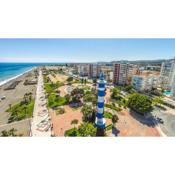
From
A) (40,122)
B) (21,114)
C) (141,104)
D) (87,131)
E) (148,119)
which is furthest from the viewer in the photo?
(21,114)

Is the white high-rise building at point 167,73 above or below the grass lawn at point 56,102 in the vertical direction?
above

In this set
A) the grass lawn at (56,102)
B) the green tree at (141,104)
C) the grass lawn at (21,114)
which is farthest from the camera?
the grass lawn at (56,102)

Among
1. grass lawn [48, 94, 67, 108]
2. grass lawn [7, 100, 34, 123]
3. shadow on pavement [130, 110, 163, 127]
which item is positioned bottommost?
shadow on pavement [130, 110, 163, 127]

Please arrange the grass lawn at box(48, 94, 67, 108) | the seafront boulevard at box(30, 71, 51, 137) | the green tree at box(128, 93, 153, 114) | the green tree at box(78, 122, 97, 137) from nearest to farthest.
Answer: the green tree at box(78, 122, 97, 137) → the seafront boulevard at box(30, 71, 51, 137) → the green tree at box(128, 93, 153, 114) → the grass lawn at box(48, 94, 67, 108)

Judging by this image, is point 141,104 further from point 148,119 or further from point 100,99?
point 100,99

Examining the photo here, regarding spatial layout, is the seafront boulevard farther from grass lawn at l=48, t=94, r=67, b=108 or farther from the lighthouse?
the lighthouse

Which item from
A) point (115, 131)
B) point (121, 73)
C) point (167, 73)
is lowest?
point (115, 131)

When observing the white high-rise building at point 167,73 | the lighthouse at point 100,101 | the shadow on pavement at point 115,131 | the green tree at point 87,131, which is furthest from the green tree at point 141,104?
the white high-rise building at point 167,73

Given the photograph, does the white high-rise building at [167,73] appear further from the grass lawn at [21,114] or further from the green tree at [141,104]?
the grass lawn at [21,114]

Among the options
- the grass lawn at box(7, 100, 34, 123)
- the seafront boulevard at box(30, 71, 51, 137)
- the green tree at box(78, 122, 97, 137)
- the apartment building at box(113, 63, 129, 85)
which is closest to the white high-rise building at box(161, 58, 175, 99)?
the apartment building at box(113, 63, 129, 85)

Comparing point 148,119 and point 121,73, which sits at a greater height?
point 121,73

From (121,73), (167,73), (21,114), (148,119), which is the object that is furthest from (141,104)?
(167,73)
